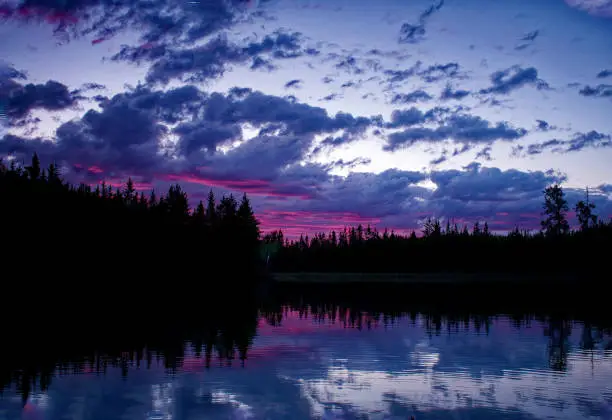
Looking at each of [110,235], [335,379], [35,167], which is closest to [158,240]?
[110,235]

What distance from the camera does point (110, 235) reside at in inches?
3583

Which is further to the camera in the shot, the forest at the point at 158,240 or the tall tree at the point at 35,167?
the tall tree at the point at 35,167

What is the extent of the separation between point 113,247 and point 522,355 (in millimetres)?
71377

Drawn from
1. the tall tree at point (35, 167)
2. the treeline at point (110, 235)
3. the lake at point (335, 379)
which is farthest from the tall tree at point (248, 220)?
the lake at point (335, 379)

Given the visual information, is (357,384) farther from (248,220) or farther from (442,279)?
(442,279)

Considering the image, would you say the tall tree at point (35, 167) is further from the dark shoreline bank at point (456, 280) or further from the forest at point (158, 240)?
the dark shoreline bank at point (456, 280)

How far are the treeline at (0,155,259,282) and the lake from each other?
4378cm

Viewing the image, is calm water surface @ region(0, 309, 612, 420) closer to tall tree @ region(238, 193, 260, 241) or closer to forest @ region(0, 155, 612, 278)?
forest @ region(0, 155, 612, 278)

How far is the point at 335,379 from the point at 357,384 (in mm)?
1274

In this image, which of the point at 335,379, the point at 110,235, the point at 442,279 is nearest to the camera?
the point at 335,379

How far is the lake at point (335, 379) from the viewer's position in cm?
2020

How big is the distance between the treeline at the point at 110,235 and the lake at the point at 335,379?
4378 cm

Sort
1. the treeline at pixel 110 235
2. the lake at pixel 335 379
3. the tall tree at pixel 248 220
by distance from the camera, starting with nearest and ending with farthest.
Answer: the lake at pixel 335 379 → the treeline at pixel 110 235 → the tall tree at pixel 248 220

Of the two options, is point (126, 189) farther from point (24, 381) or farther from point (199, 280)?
point (24, 381)
